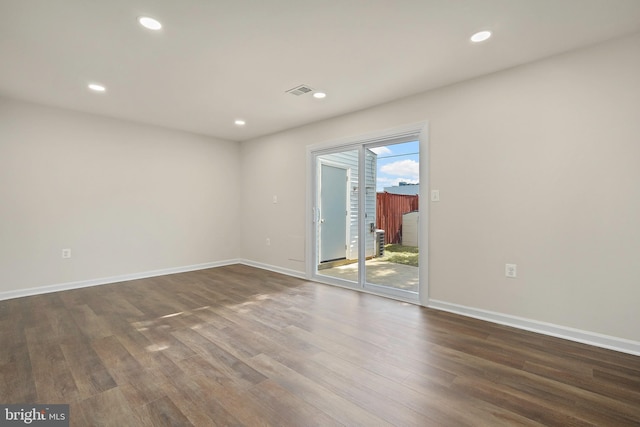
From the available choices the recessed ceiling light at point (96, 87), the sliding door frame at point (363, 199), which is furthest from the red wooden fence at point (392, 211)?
the recessed ceiling light at point (96, 87)

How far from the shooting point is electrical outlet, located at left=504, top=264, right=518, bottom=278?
9.18 ft

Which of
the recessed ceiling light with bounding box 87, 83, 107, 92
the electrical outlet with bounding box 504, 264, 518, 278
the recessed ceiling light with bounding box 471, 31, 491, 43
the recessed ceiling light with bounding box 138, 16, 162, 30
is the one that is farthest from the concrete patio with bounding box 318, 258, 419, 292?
the recessed ceiling light with bounding box 87, 83, 107, 92

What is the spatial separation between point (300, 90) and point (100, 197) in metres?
3.45

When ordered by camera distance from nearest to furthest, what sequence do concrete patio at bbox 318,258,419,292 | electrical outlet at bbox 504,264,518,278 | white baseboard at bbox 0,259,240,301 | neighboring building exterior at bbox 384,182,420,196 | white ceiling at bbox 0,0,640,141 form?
white ceiling at bbox 0,0,640,141 < electrical outlet at bbox 504,264,518,278 < neighboring building exterior at bbox 384,182,420,196 < white baseboard at bbox 0,259,240,301 < concrete patio at bbox 318,258,419,292

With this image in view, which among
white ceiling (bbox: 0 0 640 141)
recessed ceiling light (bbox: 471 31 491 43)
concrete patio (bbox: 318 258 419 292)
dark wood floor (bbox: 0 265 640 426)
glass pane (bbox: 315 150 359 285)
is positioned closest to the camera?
dark wood floor (bbox: 0 265 640 426)

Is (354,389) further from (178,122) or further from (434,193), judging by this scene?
(178,122)

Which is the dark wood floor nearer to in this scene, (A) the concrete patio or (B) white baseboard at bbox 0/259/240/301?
(B) white baseboard at bbox 0/259/240/301

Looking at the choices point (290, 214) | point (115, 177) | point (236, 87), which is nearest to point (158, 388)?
point (236, 87)

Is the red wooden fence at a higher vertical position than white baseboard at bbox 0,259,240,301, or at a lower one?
higher

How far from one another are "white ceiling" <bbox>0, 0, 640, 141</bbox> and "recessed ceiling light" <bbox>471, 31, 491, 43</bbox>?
6 centimetres

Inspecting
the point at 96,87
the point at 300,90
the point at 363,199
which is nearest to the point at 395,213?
the point at 363,199

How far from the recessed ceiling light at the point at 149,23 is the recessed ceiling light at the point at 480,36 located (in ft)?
8.11

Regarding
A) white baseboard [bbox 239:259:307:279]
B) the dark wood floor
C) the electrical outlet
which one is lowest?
the dark wood floor

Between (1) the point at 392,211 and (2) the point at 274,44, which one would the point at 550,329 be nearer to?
(1) the point at 392,211
